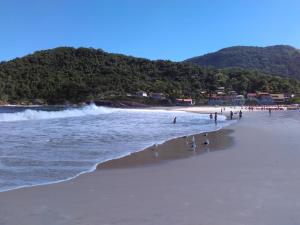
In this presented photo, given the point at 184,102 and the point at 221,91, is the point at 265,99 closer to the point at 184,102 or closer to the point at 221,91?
the point at 184,102

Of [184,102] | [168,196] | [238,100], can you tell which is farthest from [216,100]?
[168,196]

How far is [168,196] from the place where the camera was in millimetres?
8422

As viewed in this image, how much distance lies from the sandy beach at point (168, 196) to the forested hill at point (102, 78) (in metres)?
138

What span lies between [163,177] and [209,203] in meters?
2.92

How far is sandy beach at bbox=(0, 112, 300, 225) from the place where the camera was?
6.92 m

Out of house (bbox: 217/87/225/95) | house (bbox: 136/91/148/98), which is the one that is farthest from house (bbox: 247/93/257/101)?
house (bbox: 136/91/148/98)

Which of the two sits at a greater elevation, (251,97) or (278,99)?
(251,97)

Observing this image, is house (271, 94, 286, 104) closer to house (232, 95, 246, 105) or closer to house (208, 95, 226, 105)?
house (232, 95, 246, 105)

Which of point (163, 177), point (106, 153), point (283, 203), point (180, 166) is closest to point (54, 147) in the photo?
point (106, 153)

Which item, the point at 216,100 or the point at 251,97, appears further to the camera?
the point at 251,97

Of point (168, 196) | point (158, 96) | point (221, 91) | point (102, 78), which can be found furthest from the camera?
point (102, 78)

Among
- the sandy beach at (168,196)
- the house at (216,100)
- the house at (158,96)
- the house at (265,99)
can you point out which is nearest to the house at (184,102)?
the house at (216,100)

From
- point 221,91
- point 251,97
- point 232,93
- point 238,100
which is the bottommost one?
point 238,100

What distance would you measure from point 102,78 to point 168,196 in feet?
528
